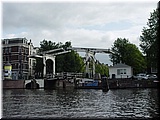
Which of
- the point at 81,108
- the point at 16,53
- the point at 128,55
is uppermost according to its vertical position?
the point at 16,53

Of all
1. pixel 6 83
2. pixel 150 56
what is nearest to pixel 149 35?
pixel 150 56

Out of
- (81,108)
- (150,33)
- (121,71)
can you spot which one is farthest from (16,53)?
(81,108)

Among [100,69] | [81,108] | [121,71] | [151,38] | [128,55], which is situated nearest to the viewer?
[81,108]

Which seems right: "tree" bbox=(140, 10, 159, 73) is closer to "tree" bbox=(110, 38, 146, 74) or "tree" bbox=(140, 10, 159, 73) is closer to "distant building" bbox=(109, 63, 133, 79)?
"distant building" bbox=(109, 63, 133, 79)

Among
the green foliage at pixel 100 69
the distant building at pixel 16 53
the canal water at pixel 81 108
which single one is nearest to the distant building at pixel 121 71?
the distant building at pixel 16 53

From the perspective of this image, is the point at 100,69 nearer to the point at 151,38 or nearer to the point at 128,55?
the point at 128,55

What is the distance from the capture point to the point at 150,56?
110 feet

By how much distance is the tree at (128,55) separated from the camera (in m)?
51.2

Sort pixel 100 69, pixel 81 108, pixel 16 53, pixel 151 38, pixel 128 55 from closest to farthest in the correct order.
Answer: pixel 81 108 → pixel 151 38 → pixel 128 55 → pixel 16 53 → pixel 100 69

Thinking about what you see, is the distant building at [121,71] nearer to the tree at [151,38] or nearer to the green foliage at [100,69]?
the tree at [151,38]

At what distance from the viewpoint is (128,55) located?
2077 inches

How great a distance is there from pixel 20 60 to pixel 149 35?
3567 cm

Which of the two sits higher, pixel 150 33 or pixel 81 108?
pixel 150 33

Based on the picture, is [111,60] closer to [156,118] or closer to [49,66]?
[49,66]
